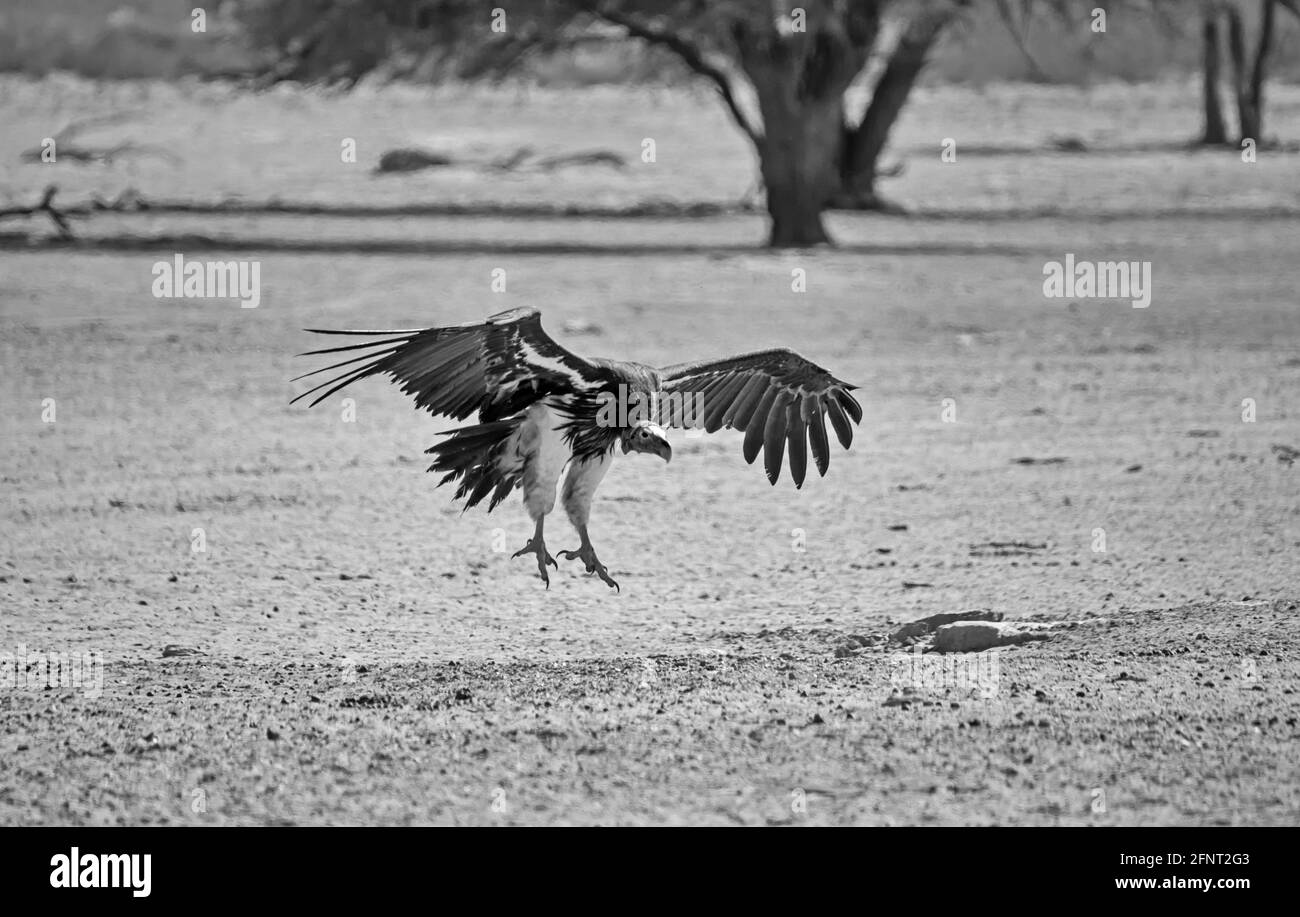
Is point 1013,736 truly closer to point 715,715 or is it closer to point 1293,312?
point 715,715

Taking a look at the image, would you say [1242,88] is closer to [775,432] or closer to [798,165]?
[798,165]

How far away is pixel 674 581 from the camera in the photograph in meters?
8.53

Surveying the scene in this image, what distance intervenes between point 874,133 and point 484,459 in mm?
19608

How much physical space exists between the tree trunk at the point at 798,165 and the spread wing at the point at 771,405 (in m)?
13.5

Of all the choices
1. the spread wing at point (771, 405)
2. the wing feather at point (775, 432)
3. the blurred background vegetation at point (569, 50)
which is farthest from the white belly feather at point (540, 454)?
the blurred background vegetation at point (569, 50)

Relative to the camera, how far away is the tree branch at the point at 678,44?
21188 millimetres

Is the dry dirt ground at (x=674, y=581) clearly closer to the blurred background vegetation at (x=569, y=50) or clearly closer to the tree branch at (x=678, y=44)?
the tree branch at (x=678, y=44)

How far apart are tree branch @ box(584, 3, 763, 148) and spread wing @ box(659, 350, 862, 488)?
14461mm

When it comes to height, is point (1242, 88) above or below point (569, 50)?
above

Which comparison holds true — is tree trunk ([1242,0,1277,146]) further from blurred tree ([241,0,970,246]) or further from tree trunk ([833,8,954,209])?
blurred tree ([241,0,970,246])

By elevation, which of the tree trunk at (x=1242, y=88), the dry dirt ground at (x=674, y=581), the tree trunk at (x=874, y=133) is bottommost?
the dry dirt ground at (x=674, y=581)

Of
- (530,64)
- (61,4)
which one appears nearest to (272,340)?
(530,64)

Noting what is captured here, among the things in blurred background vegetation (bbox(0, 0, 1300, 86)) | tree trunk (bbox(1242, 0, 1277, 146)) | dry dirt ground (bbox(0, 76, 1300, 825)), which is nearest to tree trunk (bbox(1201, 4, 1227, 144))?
blurred background vegetation (bbox(0, 0, 1300, 86))

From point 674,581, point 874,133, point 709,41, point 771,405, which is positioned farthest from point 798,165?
point 771,405
